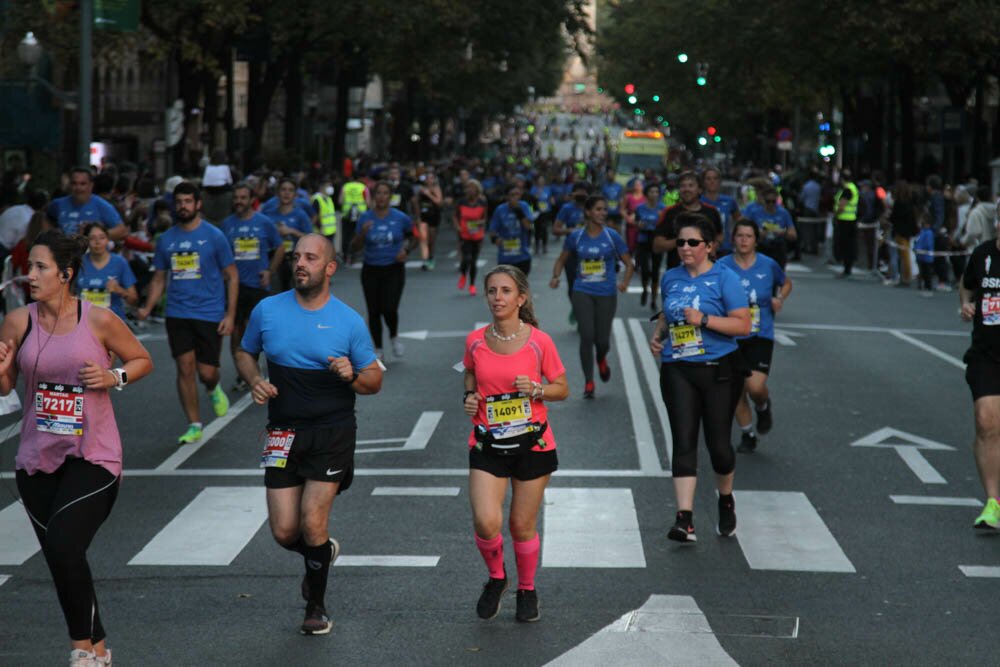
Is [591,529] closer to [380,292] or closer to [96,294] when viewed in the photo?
[96,294]

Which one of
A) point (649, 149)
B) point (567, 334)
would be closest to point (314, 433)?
point (567, 334)

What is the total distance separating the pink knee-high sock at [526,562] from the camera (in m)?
8.09

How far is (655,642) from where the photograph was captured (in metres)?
7.77

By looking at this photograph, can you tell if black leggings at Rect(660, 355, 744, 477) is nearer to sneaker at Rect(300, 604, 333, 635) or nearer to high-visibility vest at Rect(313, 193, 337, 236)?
sneaker at Rect(300, 604, 333, 635)

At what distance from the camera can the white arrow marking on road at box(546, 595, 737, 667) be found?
7457 mm

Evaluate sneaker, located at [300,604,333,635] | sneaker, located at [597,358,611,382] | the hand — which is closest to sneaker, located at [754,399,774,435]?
sneaker, located at [597,358,611,382]

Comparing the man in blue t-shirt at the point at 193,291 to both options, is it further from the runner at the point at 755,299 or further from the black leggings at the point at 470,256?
the black leggings at the point at 470,256

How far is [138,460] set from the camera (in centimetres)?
1287

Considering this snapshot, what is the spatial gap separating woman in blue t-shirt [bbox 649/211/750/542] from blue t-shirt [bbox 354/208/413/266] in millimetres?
8385

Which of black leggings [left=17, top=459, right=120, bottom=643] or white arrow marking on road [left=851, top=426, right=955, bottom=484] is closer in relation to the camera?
black leggings [left=17, top=459, right=120, bottom=643]

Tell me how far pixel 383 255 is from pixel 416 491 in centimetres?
693

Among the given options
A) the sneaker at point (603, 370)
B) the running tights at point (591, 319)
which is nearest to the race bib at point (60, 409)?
the running tights at point (591, 319)

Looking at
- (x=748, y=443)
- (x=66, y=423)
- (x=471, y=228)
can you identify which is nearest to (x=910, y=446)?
(x=748, y=443)

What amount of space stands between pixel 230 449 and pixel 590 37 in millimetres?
38109
